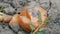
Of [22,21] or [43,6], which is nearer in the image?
[22,21]

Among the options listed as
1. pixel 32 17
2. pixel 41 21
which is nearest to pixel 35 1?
pixel 32 17

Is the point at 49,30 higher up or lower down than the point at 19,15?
lower down

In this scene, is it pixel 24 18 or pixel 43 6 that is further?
pixel 43 6

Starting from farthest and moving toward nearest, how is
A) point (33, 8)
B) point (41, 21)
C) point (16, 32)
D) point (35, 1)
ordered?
point (35, 1)
point (33, 8)
point (16, 32)
point (41, 21)

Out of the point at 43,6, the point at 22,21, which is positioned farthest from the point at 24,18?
the point at 43,6

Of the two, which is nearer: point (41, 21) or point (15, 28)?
point (41, 21)

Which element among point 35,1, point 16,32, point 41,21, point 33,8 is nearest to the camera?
point 41,21

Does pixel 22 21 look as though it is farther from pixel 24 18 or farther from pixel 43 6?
pixel 43 6

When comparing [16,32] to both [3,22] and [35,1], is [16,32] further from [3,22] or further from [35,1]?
[35,1]
